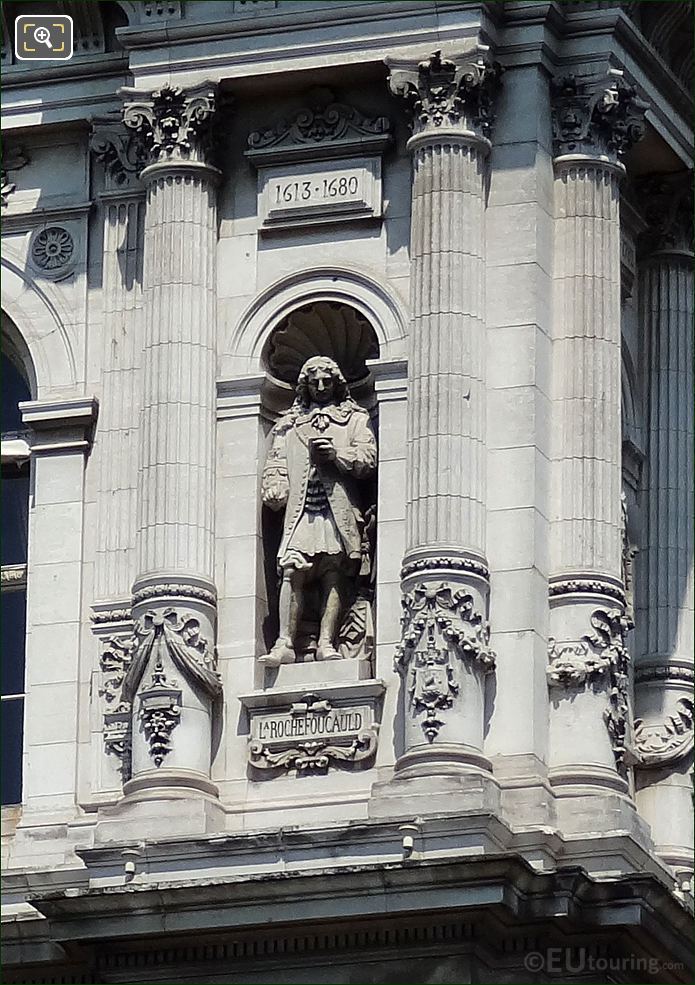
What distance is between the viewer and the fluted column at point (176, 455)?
41.8m

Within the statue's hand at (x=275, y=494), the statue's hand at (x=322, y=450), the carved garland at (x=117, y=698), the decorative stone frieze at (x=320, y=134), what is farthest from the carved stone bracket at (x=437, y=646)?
the decorative stone frieze at (x=320, y=134)

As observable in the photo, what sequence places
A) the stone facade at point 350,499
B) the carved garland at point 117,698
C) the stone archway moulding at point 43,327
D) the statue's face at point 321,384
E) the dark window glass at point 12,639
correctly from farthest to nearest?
the dark window glass at point 12,639
the stone archway moulding at point 43,327
the statue's face at point 321,384
the carved garland at point 117,698
the stone facade at point 350,499

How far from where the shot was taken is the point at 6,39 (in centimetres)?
4553

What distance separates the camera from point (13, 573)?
1784 inches

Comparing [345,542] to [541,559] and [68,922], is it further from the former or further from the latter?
[68,922]

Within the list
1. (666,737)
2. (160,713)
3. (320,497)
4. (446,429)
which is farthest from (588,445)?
(160,713)

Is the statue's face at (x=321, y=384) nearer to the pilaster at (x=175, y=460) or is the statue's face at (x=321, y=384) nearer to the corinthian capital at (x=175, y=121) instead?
the pilaster at (x=175, y=460)

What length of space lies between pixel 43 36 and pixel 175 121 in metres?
2.45

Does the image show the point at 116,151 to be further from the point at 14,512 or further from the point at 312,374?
the point at 14,512

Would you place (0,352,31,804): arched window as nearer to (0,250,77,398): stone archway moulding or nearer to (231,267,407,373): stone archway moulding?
(0,250,77,398): stone archway moulding

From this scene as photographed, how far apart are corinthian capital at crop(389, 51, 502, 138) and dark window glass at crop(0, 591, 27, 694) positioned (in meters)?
6.28

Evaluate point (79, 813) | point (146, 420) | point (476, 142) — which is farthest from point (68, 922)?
point (476, 142)

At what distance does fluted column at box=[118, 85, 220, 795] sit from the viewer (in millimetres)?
41844

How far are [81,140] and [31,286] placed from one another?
1555 millimetres
